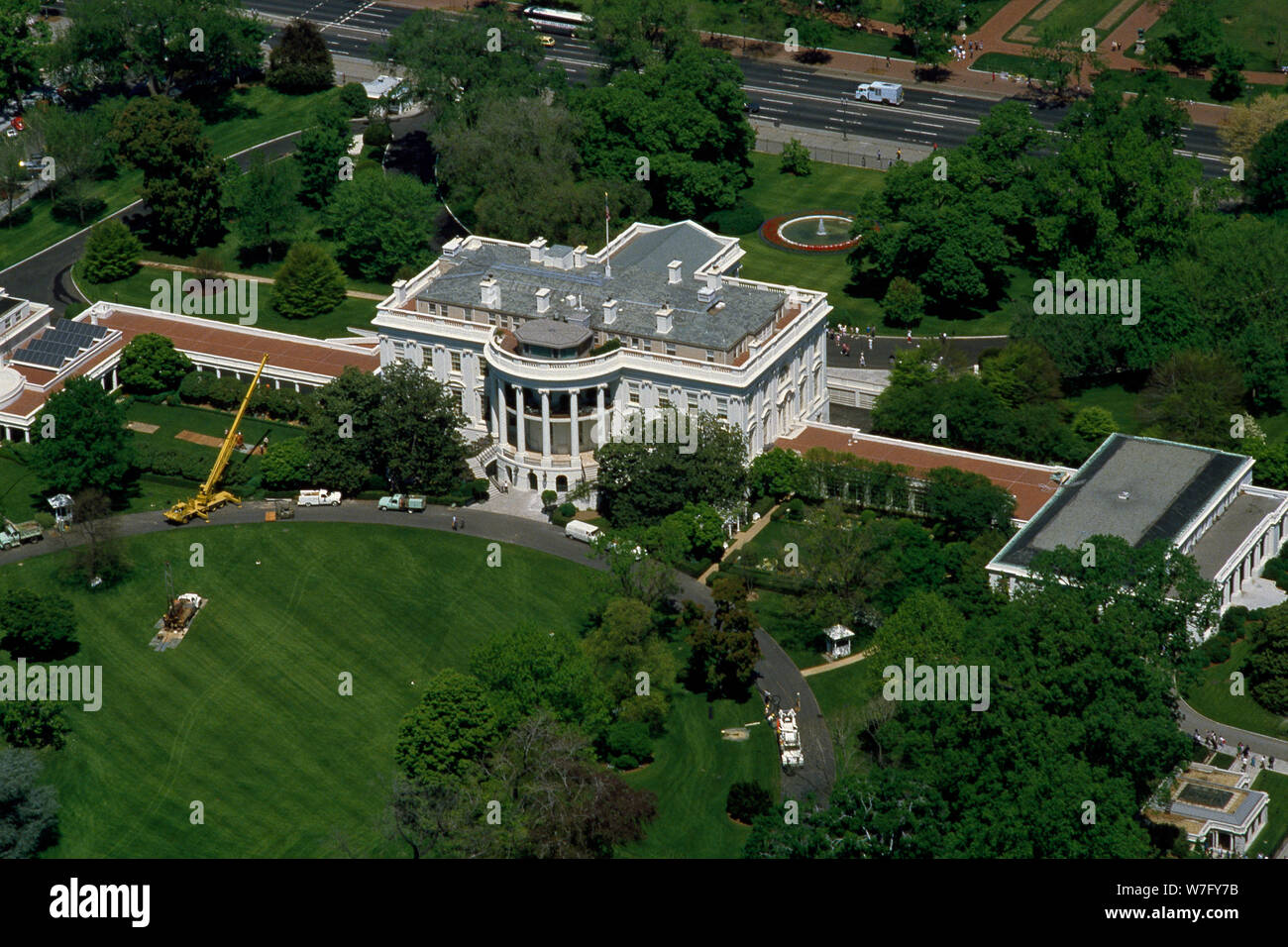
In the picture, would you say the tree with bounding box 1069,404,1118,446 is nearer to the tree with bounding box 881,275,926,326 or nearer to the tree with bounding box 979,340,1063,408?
the tree with bounding box 979,340,1063,408

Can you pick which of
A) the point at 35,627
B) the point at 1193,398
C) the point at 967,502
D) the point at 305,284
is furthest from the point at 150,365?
the point at 1193,398

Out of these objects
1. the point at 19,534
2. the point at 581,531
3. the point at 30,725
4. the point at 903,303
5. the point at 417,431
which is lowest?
the point at 19,534

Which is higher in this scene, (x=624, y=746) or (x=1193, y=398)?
(x=1193, y=398)

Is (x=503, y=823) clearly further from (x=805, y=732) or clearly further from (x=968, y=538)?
(x=968, y=538)

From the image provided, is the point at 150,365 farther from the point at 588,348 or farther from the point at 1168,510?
the point at 1168,510

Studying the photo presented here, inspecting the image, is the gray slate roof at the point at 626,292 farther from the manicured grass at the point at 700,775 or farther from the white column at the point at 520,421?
the manicured grass at the point at 700,775

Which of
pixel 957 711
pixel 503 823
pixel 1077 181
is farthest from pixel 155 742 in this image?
pixel 1077 181
